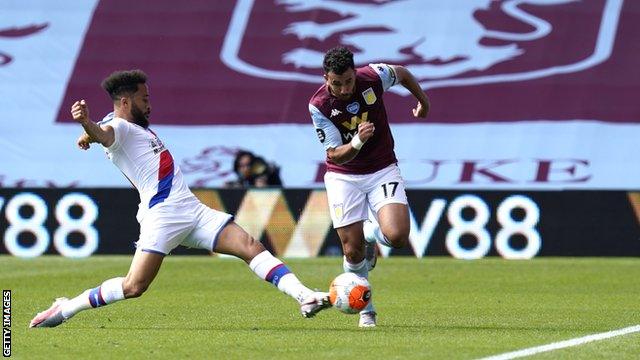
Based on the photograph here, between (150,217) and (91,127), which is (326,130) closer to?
(150,217)

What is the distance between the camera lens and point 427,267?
1838 centimetres

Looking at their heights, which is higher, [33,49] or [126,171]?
[126,171]

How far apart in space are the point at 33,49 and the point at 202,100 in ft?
10.8

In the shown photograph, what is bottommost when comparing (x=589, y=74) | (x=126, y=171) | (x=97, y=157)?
(x=97, y=157)

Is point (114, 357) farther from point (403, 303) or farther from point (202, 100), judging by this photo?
point (202, 100)

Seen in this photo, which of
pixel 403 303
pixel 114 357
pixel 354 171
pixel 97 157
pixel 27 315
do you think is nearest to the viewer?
pixel 114 357

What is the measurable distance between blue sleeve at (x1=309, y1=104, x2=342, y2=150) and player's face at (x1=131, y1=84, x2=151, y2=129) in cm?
128

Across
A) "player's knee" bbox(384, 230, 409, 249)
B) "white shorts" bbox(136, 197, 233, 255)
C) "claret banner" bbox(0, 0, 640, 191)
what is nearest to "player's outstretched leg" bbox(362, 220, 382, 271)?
"player's knee" bbox(384, 230, 409, 249)

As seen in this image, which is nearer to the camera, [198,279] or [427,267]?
[198,279]

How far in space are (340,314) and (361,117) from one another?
1930 millimetres

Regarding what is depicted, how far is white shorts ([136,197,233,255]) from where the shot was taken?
34.0 ft

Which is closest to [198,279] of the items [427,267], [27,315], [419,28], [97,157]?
[427,267]

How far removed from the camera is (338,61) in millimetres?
10523

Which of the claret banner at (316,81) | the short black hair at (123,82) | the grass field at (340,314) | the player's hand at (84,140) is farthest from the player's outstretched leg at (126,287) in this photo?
the claret banner at (316,81)
